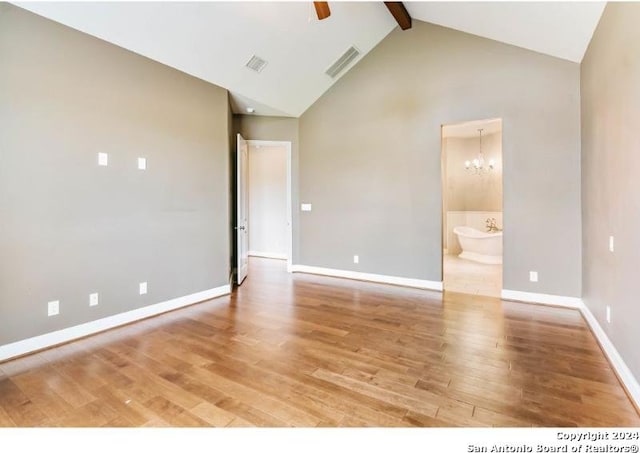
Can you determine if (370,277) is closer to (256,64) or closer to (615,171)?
(615,171)

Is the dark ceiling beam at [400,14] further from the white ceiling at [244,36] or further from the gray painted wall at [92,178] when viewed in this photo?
the gray painted wall at [92,178]

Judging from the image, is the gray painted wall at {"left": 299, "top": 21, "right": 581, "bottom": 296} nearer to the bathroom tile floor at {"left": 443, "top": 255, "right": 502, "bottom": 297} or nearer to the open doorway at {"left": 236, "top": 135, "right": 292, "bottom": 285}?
the bathroom tile floor at {"left": 443, "top": 255, "right": 502, "bottom": 297}

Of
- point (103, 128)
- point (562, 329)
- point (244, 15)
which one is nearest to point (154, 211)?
point (103, 128)

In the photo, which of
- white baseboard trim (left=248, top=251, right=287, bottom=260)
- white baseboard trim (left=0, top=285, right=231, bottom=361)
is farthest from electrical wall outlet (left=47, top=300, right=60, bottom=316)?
white baseboard trim (left=248, top=251, right=287, bottom=260)

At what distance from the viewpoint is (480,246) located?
6.80 m

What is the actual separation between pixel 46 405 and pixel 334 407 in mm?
1783

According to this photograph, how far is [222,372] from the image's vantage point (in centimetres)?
231

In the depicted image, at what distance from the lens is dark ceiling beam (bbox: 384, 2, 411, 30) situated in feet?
13.1

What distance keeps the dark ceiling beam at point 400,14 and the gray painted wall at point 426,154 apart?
189mm

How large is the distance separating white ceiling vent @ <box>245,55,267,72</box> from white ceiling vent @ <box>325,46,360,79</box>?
118 cm

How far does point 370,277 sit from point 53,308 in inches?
154

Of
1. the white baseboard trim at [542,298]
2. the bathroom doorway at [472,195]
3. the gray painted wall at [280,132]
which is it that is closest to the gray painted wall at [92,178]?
the gray painted wall at [280,132]

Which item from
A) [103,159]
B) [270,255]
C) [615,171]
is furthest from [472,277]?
[103,159]
